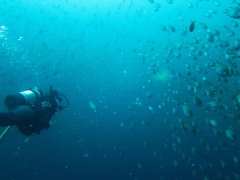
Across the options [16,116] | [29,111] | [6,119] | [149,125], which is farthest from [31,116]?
[149,125]

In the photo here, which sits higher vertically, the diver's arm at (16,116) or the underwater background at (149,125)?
the diver's arm at (16,116)

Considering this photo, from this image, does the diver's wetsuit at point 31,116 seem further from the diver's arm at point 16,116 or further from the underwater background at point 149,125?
the underwater background at point 149,125

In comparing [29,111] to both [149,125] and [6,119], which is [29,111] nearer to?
[6,119]

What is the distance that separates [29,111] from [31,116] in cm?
11

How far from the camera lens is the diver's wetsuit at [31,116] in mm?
3279

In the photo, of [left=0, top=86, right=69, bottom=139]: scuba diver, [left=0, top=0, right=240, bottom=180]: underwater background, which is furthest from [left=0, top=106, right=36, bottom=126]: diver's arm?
[left=0, top=0, right=240, bottom=180]: underwater background

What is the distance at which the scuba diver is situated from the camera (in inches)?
131

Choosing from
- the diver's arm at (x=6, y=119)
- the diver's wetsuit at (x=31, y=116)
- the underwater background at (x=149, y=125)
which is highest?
the diver's arm at (x=6, y=119)

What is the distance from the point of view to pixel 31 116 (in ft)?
12.2

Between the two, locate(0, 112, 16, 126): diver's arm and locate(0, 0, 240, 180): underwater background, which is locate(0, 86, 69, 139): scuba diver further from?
locate(0, 0, 240, 180): underwater background

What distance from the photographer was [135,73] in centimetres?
3988

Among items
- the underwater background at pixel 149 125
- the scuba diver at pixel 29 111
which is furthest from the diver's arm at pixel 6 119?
the underwater background at pixel 149 125

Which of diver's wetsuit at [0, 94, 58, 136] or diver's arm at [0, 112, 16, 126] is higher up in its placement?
diver's arm at [0, 112, 16, 126]

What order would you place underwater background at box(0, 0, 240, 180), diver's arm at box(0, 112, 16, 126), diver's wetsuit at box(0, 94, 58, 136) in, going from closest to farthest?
diver's arm at box(0, 112, 16, 126)
diver's wetsuit at box(0, 94, 58, 136)
underwater background at box(0, 0, 240, 180)
